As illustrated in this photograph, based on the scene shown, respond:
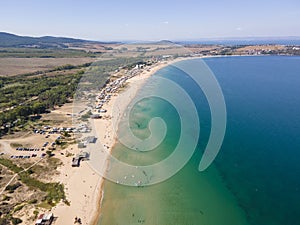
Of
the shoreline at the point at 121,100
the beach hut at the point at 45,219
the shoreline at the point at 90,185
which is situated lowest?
the shoreline at the point at 121,100

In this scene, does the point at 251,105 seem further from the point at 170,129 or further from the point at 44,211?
the point at 44,211

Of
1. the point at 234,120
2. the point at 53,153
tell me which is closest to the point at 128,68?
the point at 234,120

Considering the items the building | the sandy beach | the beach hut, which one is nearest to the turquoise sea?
the sandy beach

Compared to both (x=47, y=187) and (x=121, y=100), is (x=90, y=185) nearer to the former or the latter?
(x=47, y=187)

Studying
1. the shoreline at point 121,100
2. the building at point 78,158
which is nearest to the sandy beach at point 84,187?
the shoreline at point 121,100

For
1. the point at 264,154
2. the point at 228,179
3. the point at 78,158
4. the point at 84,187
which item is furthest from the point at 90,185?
the point at 264,154

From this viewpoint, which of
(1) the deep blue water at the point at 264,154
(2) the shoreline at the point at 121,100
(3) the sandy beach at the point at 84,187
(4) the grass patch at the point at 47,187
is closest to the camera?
(3) the sandy beach at the point at 84,187

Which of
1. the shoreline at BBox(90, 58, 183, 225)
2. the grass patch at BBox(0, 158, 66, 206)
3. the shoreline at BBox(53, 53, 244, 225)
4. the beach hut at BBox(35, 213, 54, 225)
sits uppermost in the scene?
the beach hut at BBox(35, 213, 54, 225)

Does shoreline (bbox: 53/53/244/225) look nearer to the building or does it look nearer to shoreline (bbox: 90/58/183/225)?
shoreline (bbox: 90/58/183/225)

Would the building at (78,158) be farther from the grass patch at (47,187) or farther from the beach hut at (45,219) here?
the beach hut at (45,219)
